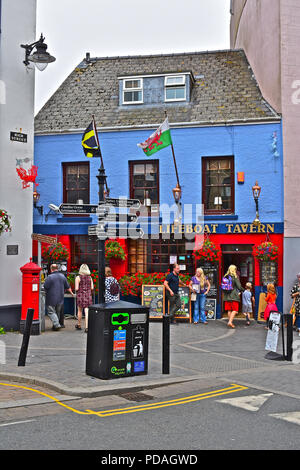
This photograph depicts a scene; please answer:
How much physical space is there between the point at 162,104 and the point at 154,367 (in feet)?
38.5

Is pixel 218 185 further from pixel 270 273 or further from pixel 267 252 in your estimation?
pixel 270 273

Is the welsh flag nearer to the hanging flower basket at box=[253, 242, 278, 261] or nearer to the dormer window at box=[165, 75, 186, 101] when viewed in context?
the dormer window at box=[165, 75, 186, 101]

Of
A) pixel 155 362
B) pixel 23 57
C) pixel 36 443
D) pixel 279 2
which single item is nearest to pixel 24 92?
pixel 23 57

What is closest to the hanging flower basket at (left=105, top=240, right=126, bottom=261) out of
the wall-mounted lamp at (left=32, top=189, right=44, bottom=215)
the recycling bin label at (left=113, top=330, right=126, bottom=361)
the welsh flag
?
the wall-mounted lamp at (left=32, top=189, right=44, bottom=215)

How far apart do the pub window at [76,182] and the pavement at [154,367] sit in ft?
19.9

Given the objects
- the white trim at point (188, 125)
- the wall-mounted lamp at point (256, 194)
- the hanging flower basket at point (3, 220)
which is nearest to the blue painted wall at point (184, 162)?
the white trim at point (188, 125)

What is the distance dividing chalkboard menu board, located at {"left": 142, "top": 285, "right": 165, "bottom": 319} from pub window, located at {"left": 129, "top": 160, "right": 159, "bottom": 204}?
3.28 meters

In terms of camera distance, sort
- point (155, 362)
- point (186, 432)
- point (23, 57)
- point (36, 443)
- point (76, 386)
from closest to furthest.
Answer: point (36, 443) → point (186, 432) → point (76, 386) → point (155, 362) → point (23, 57)

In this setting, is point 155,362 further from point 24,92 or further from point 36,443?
point 24,92

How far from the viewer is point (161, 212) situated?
17734 mm

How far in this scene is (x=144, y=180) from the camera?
18.2 meters

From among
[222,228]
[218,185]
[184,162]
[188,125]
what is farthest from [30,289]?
[188,125]

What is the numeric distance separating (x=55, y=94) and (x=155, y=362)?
13.5m

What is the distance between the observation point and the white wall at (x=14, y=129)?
13.1 meters
